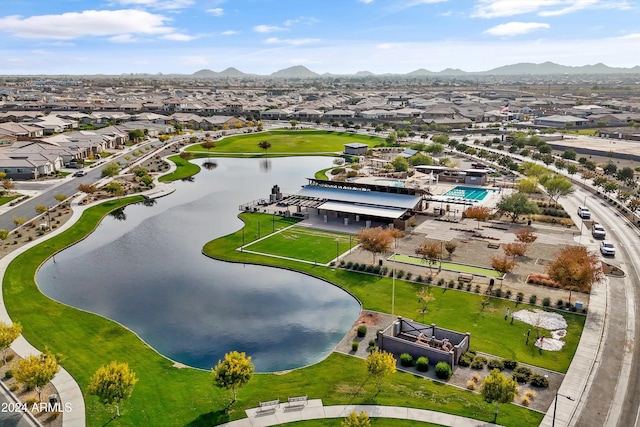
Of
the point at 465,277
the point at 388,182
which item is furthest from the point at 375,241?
the point at 388,182

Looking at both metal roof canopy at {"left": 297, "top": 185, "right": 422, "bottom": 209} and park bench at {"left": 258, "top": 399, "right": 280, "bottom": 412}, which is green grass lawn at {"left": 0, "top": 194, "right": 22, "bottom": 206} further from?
park bench at {"left": 258, "top": 399, "right": 280, "bottom": 412}

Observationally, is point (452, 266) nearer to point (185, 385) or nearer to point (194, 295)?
point (194, 295)

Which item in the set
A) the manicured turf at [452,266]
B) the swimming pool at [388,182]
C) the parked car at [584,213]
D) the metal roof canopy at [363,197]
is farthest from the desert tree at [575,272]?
A: the swimming pool at [388,182]

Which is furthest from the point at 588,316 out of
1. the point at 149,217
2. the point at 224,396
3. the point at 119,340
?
the point at 149,217

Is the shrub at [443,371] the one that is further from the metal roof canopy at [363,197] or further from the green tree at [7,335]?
the metal roof canopy at [363,197]

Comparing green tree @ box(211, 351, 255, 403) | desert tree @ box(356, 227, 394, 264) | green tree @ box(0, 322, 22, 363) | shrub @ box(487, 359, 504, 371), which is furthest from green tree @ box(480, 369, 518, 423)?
green tree @ box(0, 322, 22, 363)

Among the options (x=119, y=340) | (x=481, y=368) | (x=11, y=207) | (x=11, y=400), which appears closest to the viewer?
(x=11, y=400)

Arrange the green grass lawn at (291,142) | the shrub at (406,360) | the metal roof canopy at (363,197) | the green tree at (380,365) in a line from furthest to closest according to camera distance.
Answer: the green grass lawn at (291,142) → the metal roof canopy at (363,197) → the shrub at (406,360) → the green tree at (380,365)

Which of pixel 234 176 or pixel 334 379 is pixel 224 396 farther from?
pixel 234 176
